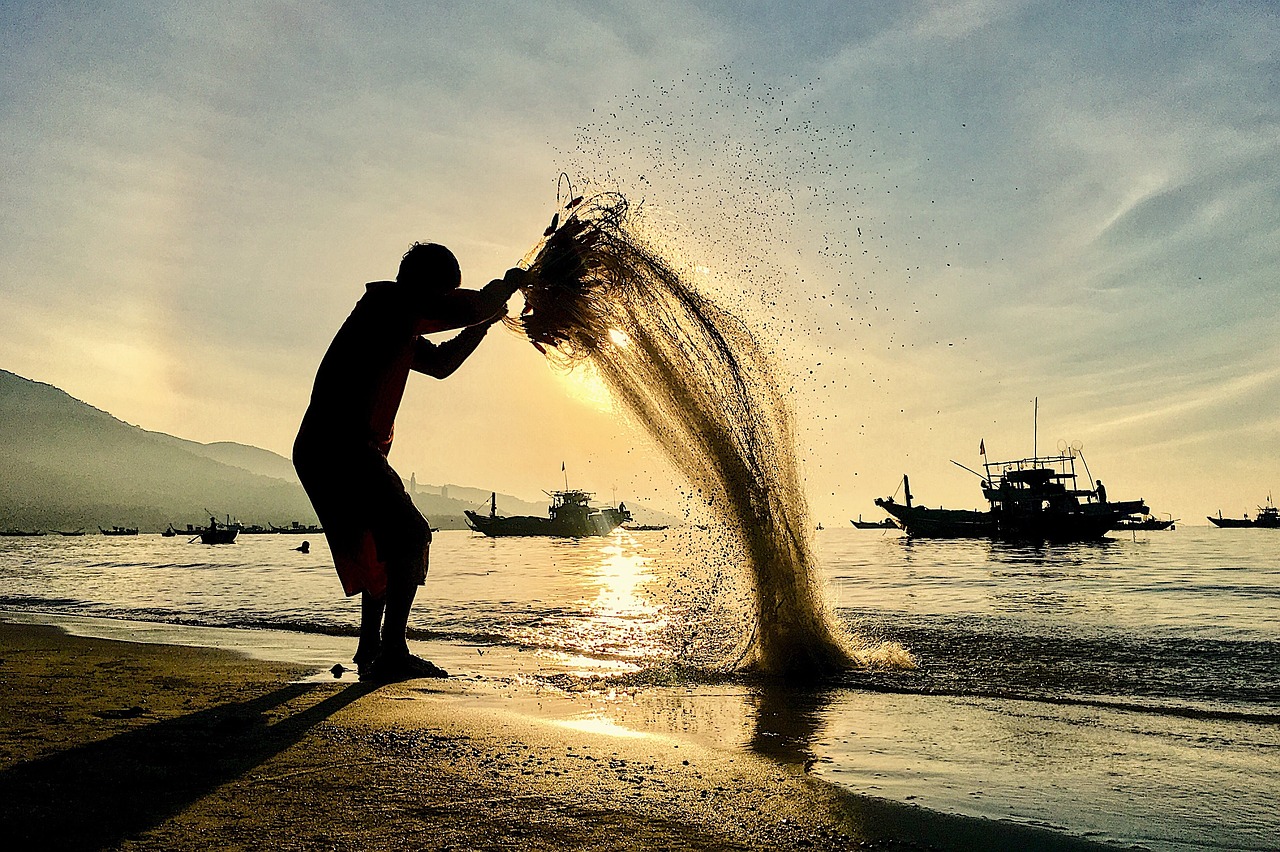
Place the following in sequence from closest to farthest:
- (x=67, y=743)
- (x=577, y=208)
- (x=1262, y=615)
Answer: (x=67, y=743), (x=577, y=208), (x=1262, y=615)

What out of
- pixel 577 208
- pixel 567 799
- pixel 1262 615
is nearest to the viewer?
pixel 567 799

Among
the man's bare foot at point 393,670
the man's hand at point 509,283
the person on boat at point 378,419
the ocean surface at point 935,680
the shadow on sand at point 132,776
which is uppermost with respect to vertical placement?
the man's hand at point 509,283

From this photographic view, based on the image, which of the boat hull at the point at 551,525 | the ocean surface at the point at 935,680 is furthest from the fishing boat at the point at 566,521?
the ocean surface at the point at 935,680

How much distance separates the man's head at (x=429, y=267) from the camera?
5.07 meters

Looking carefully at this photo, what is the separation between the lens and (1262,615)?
1380 centimetres

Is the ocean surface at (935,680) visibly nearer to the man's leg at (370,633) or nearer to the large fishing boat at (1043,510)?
the man's leg at (370,633)

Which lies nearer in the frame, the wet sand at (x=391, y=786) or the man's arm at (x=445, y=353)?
the wet sand at (x=391, y=786)

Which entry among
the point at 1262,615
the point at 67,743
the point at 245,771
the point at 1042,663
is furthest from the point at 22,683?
the point at 1262,615

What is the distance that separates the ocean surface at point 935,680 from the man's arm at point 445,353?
7.46 feet

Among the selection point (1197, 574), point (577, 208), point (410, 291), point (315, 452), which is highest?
point (577, 208)

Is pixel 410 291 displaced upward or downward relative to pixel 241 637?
upward

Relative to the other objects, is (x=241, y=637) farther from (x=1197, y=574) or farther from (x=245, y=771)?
(x=1197, y=574)

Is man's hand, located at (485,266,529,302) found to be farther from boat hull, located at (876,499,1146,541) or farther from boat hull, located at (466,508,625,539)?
boat hull, located at (466,508,625,539)

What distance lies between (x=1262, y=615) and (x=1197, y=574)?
17.2 meters
